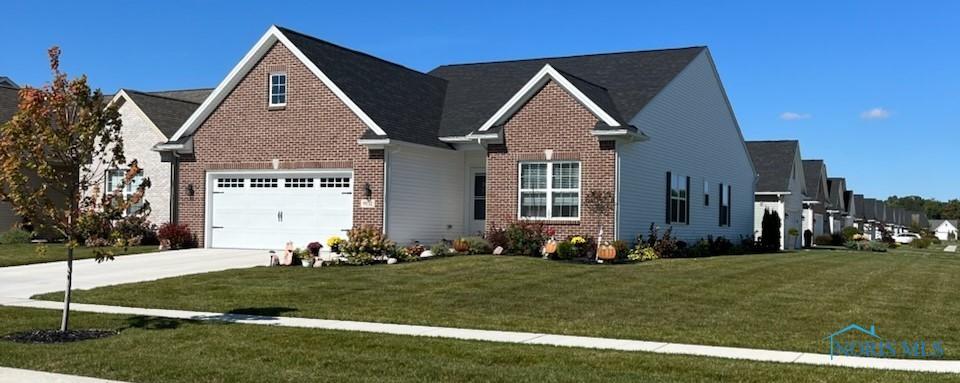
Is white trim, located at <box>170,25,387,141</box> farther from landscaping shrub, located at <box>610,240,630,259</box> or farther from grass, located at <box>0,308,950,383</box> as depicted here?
grass, located at <box>0,308,950,383</box>

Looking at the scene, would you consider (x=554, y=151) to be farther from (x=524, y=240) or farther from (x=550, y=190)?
(x=524, y=240)

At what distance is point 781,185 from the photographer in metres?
42.6

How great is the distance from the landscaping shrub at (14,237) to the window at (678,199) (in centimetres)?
2016

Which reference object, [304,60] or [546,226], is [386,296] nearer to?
[546,226]

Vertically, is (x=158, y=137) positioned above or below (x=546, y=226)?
above

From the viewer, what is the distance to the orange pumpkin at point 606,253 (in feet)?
71.3

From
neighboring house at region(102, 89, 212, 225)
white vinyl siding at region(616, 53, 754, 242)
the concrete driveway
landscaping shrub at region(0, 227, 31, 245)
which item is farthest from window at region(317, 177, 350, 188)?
landscaping shrub at region(0, 227, 31, 245)

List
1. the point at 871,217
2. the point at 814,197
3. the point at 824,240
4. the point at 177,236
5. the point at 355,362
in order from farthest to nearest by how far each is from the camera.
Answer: the point at 871,217 → the point at 824,240 → the point at 814,197 → the point at 177,236 → the point at 355,362

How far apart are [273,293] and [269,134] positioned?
10346mm

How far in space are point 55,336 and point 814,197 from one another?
47.4 meters

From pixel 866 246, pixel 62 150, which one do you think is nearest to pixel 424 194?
pixel 62 150

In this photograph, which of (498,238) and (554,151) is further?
(554,151)

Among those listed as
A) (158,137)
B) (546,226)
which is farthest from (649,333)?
(158,137)

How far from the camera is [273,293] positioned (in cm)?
1606
